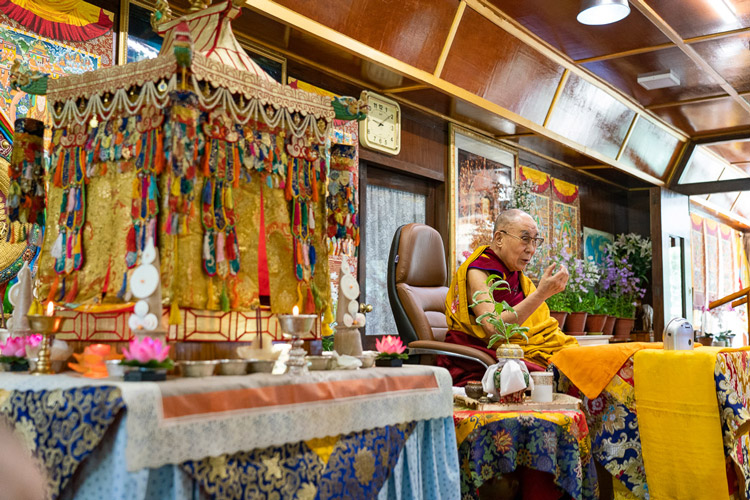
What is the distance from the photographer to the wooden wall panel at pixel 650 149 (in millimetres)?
7078

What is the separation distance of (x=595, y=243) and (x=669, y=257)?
0.85 metres

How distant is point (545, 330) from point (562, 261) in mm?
3243

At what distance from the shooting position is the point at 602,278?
7.55m

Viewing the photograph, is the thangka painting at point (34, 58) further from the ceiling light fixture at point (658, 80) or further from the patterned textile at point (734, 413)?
the ceiling light fixture at point (658, 80)

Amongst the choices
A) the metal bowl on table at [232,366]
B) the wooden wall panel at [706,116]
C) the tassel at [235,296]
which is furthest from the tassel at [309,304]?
the wooden wall panel at [706,116]

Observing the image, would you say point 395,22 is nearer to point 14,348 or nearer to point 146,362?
point 14,348

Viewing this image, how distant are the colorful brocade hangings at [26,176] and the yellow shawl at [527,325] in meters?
2.00

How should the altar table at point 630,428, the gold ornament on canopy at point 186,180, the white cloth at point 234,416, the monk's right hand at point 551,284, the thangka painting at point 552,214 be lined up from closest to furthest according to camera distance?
1. the white cloth at point 234,416
2. the gold ornament on canopy at point 186,180
3. the altar table at point 630,428
4. the monk's right hand at point 551,284
5. the thangka painting at point 552,214

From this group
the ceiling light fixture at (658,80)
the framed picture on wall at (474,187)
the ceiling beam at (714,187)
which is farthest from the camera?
the ceiling beam at (714,187)

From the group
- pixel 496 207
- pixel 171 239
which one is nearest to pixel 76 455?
pixel 171 239

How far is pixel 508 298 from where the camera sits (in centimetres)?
361

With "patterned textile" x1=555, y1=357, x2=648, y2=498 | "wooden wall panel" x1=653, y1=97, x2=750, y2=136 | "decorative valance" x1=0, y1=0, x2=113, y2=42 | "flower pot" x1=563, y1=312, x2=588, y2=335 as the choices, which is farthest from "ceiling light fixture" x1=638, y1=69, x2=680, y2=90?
"decorative valance" x1=0, y1=0, x2=113, y2=42

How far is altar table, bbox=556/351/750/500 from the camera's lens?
8.89 ft

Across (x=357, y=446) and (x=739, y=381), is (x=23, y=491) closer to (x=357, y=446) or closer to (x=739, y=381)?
(x=357, y=446)
